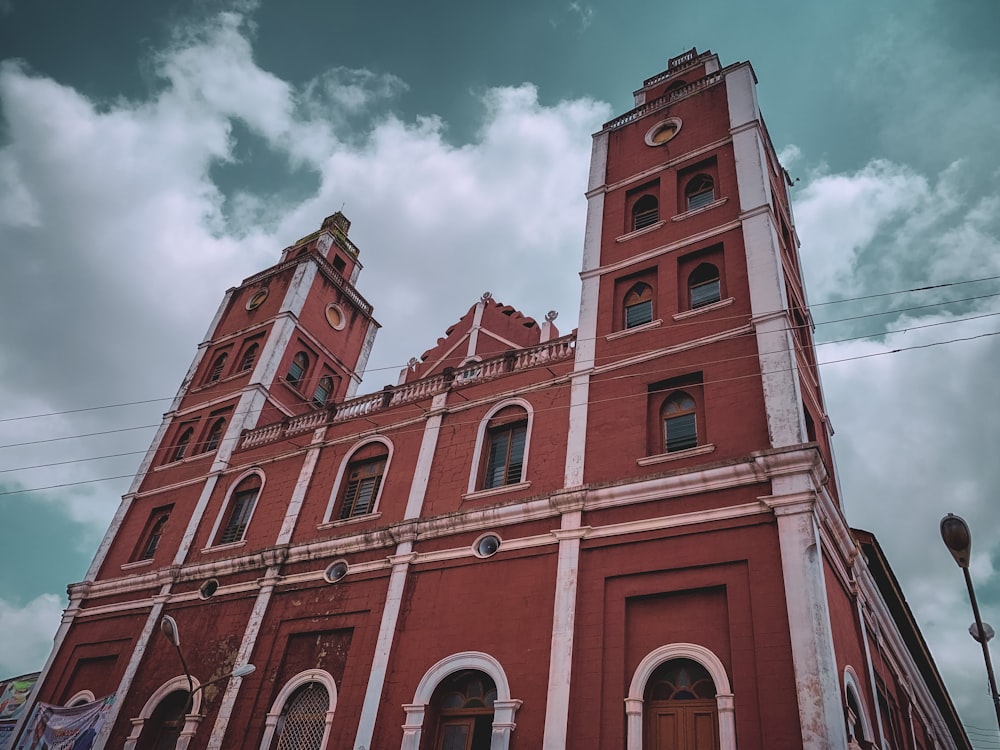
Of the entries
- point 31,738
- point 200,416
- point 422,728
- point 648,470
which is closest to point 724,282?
point 648,470

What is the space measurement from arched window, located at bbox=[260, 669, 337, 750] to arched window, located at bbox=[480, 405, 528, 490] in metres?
5.40

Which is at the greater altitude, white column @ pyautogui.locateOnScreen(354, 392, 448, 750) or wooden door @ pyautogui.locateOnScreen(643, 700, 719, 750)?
white column @ pyautogui.locateOnScreen(354, 392, 448, 750)

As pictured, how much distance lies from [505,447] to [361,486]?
4.52 m

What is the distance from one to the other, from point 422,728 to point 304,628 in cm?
460

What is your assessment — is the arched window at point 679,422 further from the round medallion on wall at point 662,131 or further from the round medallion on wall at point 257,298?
the round medallion on wall at point 257,298

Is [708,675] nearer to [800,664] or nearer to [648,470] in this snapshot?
[800,664]

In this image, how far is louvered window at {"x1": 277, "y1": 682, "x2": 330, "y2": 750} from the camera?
14.8 meters

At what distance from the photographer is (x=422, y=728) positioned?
13.1 m

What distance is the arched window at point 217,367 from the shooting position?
88.1 ft

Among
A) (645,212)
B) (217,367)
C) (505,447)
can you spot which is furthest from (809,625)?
(217,367)

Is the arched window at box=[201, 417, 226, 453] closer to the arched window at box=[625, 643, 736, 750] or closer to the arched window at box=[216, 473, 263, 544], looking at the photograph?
the arched window at box=[216, 473, 263, 544]

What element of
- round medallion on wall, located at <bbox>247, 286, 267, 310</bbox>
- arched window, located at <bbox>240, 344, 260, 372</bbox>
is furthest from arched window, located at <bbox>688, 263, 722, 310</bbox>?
round medallion on wall, located at <bbox>247, 286, 267, 310</bbox>

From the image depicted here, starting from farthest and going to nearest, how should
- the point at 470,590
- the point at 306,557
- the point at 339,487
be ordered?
the point at 339,487, the point at 306,557, the point at 470,590

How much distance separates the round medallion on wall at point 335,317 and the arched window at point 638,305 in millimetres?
14728
